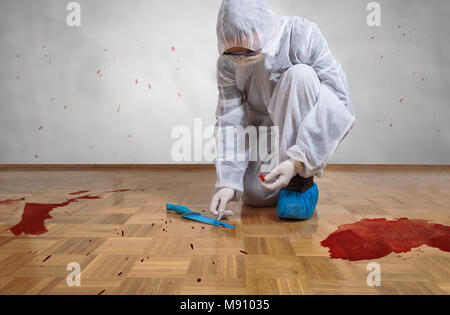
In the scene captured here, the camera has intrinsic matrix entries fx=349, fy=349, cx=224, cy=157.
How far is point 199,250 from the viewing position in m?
0.85

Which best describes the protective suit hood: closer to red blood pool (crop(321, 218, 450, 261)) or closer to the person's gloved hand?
the person's gloved hand

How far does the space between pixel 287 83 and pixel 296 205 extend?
0.38 m

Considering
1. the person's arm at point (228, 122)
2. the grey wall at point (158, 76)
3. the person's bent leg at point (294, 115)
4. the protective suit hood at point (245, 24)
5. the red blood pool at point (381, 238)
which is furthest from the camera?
the grey wall at point (158, 76)

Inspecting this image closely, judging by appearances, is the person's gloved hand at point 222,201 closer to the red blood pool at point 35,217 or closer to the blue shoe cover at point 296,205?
the blue shoe cover at point 296,205

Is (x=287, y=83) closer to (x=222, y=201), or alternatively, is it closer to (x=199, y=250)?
(x=222, y=201)

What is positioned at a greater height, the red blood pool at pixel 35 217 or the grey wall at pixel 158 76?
the grey wall at pixel 158 76

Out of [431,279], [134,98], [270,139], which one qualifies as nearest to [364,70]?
[270,139]

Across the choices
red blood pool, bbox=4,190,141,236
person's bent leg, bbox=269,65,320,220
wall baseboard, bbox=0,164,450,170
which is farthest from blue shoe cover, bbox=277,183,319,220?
wall baseboard, bbox=0,164,450,170

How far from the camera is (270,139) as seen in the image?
134 centimetres

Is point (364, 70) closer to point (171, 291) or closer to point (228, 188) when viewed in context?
point (228, 188)

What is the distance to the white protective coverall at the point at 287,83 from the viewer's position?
963mm

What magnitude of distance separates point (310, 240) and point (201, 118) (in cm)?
174

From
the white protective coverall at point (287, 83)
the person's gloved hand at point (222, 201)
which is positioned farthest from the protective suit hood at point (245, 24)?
the person's gloved hand at point (222, 201)

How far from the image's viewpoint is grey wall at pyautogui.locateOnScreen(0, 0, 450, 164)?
2.45m
